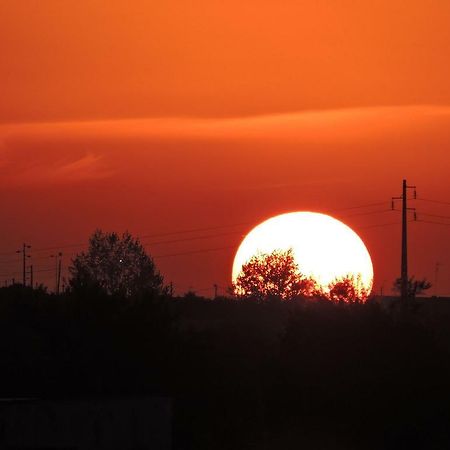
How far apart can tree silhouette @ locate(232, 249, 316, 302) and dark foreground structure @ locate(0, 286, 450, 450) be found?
60.5 metres

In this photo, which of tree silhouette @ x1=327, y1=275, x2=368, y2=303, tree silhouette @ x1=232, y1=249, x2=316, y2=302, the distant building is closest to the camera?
the distant building

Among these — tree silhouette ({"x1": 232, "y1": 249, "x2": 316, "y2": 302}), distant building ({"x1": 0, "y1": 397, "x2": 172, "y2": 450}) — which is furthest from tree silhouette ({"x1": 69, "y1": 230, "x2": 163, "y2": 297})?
distant building ({"x1": 0, "y1": 397, "x2": 172, "y2": 450})

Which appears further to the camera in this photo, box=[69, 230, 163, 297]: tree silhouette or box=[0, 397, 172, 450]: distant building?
box=[69, 230, 163, 297]: tree silhouette

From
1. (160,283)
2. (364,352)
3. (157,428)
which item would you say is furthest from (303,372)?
(160,283)

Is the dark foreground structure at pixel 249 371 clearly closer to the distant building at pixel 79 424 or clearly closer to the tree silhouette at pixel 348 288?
the distant building at pixel 79 424

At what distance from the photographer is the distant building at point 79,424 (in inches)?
1344

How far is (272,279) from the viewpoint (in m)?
119

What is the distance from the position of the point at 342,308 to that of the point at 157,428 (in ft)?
62.2

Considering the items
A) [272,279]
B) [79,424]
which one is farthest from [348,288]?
[79,424]

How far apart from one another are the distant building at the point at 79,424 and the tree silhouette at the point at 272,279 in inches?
3094

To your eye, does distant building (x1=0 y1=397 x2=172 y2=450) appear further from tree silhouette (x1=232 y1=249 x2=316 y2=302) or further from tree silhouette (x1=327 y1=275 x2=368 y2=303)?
tree silhouette (x1=232 y1=249 x2=316 y2=302)

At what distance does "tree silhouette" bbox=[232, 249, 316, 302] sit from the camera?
380ft

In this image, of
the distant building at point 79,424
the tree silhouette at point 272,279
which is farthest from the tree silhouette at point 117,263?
the distant building at point 79,424

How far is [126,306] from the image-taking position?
52062mm
